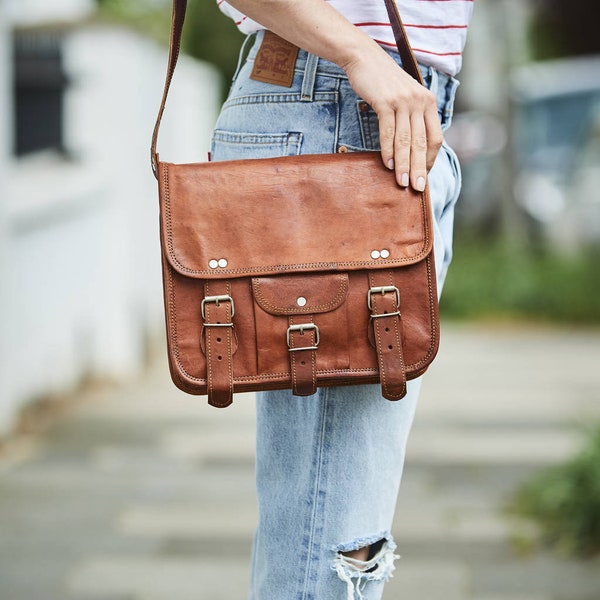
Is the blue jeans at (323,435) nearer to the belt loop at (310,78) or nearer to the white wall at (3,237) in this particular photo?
the belt loop at (310,78)

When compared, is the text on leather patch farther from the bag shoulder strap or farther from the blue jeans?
the bag shoulder strap

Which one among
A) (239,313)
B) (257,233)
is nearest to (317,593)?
(239,313)

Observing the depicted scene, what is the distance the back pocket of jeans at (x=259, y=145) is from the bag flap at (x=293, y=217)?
6cm

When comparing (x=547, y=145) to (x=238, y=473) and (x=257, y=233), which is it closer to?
(x=238, y=473)

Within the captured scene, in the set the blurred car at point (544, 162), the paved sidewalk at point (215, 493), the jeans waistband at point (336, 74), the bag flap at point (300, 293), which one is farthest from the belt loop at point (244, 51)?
the blurred car at point (544, 162)

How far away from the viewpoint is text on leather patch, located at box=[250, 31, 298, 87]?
5.32ft

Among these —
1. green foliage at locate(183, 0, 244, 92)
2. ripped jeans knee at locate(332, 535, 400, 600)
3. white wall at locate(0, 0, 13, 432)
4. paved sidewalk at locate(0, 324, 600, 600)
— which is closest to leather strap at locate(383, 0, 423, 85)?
ripped jeans knee at locate(332, 535, 400, 600)

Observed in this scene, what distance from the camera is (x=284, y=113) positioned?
1617 mm

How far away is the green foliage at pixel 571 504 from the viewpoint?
3.19m

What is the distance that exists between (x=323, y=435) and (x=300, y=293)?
246 mm

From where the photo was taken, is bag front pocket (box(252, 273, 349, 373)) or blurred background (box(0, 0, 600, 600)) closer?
bag front pocket (box(252, 273, 349, 373))

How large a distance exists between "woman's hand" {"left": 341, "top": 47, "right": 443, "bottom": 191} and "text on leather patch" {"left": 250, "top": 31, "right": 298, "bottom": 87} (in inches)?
5.1

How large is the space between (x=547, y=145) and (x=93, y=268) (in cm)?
817

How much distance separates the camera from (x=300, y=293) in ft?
5.06
